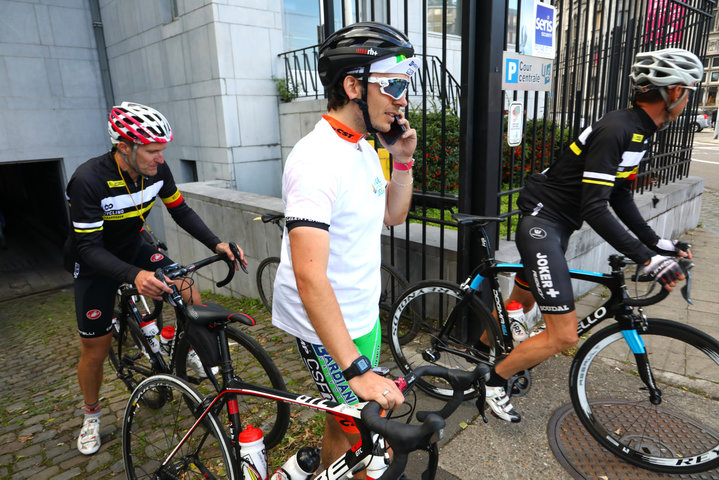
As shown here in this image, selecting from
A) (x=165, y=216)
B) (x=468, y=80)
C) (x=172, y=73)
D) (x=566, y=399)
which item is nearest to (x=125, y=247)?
(x=468, y=80)

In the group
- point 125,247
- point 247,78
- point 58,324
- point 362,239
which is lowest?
point 58,324

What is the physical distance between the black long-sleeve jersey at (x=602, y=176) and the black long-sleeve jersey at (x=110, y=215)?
244 centimetres

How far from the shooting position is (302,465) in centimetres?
201

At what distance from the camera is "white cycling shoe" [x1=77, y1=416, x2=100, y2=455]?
3363 millimetres

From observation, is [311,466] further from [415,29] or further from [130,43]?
[130,43]

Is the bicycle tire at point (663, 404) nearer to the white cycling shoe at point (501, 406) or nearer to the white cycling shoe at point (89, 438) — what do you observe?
the white cycling shoe at point (501, 406)

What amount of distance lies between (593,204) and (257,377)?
7.73 ft

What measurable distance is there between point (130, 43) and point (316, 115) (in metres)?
6.27

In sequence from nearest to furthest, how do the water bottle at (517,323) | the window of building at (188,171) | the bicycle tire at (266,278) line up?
the water bottle at (517,323) < the bicycle tire at (266,278) < the window of building at (188,171)

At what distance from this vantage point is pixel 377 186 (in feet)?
6.64

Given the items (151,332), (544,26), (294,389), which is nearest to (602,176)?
(544,26)

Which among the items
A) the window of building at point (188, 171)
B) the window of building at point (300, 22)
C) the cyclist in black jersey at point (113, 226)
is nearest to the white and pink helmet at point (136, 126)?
the cyclist in black jersey at point (113, 226)

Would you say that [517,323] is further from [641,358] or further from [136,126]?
[136,126]

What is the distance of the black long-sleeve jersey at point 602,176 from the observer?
8.55 ft
